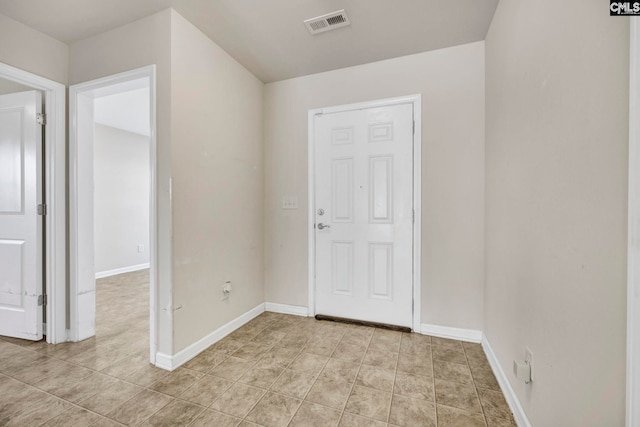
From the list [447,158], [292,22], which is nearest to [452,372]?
[447,158]

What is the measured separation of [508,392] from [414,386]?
1.69 ft

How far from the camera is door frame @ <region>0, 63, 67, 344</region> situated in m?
2.20

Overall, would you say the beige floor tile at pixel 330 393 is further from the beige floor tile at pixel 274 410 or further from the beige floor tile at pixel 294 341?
the beige floor tile at pixel 294 341

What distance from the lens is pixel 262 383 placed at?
175cm

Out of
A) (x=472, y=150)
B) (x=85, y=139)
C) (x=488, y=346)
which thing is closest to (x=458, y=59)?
(x=472, y=150)

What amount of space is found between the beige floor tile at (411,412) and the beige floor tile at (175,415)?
1068 millimetres

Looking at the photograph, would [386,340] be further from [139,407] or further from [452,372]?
[139,407]

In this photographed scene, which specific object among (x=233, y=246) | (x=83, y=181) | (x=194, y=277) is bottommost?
(x=194, y=277)

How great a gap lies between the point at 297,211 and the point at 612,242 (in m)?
2.36

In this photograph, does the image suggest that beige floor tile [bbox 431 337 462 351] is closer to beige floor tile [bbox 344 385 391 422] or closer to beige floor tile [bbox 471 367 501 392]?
beige floor tile [bbox 471 367 501 392]

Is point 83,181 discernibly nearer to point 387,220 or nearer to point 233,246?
point 233,246

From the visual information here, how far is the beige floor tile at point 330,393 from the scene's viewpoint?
62.1 inches

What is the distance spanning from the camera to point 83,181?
2283 mm

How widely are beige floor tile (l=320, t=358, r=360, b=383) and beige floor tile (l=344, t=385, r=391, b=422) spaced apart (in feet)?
0.39
